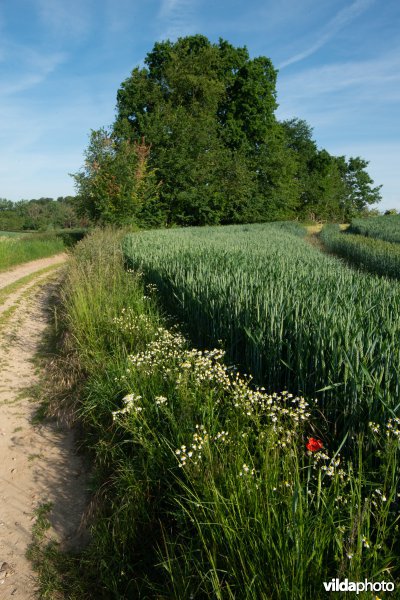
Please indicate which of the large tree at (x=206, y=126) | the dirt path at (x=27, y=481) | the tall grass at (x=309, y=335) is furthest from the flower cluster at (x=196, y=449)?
the large tree at (x=206, y=126)

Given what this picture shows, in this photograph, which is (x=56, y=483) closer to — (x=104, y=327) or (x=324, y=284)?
(x=104, y=327)

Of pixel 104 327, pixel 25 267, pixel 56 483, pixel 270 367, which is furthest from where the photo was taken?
pixel 25 267

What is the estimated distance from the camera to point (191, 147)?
30625 millimetres

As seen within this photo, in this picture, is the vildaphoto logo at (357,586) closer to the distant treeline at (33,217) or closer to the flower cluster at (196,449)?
the flower cluster at (196,449)

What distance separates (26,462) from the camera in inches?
155

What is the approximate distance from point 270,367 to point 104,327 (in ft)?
10.4

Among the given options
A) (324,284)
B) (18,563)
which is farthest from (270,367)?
(18,563)

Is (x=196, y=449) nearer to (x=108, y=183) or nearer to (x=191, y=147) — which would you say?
(x=108, y=183)

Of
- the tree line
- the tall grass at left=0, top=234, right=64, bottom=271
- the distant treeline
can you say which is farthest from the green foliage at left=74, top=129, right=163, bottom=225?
the distant treeline

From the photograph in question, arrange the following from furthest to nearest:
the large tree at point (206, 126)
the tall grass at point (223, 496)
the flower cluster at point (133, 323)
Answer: the large tree at point (206, 126), the flower cluster at point (133, 323), the tall grass at point (223, 496)

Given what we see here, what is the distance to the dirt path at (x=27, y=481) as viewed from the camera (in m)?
2.81

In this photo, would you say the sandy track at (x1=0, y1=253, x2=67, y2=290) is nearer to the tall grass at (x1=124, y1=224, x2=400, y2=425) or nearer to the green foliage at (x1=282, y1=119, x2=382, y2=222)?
the tall grass at (x1=124, y1=224, x2=400, y2=425)

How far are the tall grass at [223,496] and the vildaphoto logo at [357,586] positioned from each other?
3cm

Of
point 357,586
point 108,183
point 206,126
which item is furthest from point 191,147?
point 357,586
